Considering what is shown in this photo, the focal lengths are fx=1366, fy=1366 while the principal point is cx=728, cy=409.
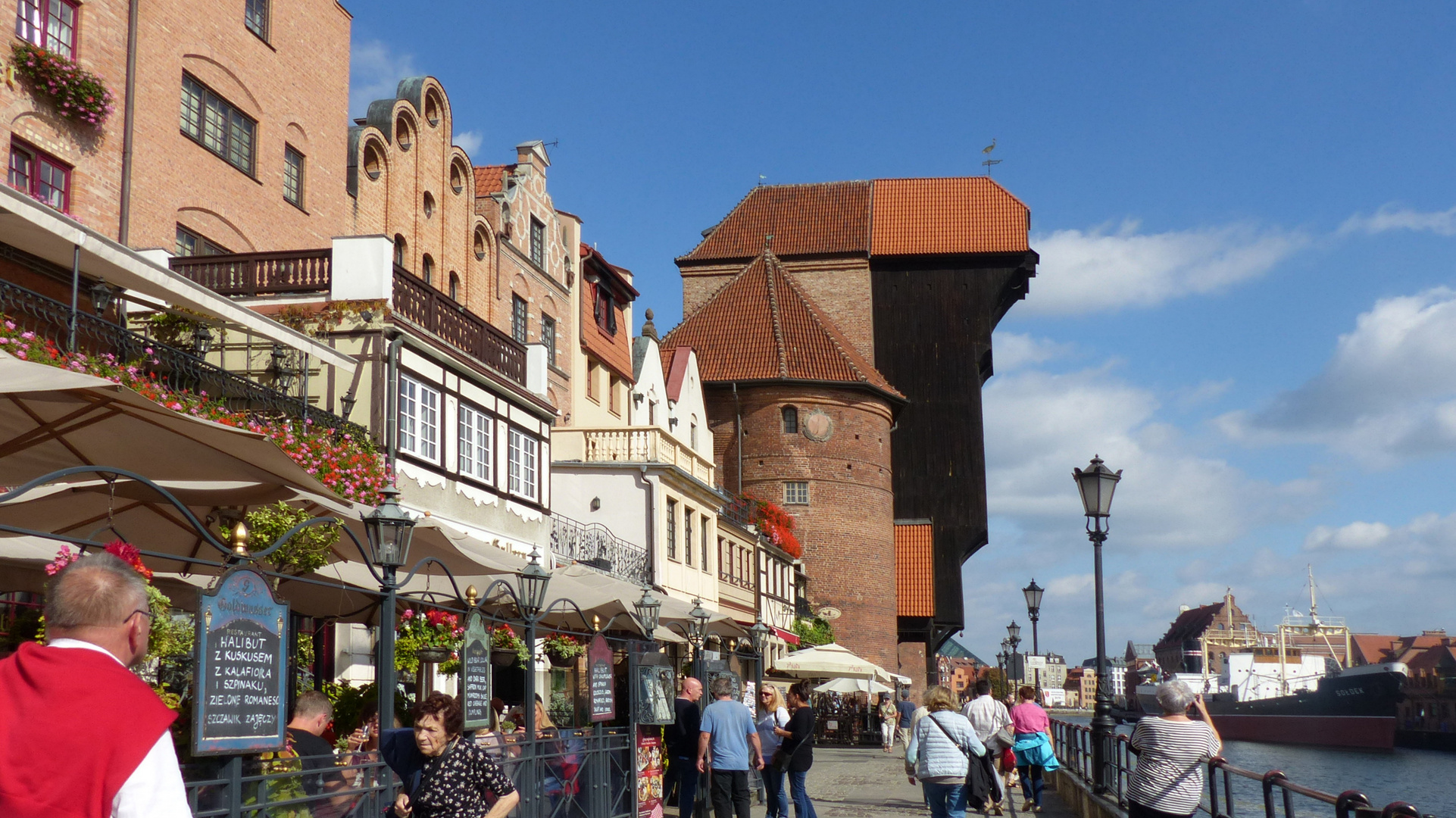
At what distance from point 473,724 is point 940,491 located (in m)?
46.3

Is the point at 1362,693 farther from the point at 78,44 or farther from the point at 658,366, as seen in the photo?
the point at 78,44

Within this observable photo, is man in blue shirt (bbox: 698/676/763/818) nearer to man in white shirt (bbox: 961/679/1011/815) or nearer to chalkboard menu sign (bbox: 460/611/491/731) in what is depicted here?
chalkboard menu sign (bbox: 460/611/491/731)

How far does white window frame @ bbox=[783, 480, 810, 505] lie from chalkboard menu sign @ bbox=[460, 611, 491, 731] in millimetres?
39763

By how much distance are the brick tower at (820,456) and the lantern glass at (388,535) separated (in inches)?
1615

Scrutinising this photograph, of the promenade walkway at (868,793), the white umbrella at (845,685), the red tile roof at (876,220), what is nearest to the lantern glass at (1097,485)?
the promenade walkway at (868,793)

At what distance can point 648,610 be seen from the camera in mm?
14016

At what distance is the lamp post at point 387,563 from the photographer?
8.05m

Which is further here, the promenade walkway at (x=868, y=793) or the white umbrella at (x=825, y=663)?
the white umbrella at (x=825, y=663)

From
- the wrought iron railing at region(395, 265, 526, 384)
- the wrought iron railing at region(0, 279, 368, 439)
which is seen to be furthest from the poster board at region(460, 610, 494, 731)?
the wrought iron railing at region(395, 265, 526, 384)

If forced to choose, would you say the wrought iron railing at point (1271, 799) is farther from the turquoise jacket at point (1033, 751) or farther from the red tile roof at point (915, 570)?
the red tile roof at point (915, 570)

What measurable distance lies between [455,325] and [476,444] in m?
1.92

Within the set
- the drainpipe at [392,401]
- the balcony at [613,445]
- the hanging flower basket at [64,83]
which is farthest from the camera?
the balcony at [613,445]

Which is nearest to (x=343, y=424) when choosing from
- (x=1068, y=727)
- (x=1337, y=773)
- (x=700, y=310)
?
(x=1068, y=727)

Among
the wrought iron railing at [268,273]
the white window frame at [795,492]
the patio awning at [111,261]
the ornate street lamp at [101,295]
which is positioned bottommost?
Answer: the patio awning at [111,261]
